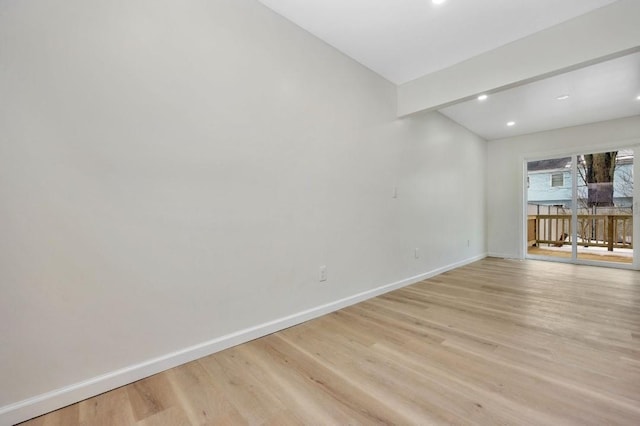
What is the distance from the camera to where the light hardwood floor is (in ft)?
4.20

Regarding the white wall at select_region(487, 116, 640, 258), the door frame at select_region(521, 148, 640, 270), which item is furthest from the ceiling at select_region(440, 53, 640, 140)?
the door frame at select_region(521, 148, 640, 270)

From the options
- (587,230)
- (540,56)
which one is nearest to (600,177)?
(587,230)

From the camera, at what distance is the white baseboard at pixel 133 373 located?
1263 mm

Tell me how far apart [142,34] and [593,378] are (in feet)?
10.2

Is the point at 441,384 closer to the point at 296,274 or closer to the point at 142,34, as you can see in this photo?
the point at 296,274

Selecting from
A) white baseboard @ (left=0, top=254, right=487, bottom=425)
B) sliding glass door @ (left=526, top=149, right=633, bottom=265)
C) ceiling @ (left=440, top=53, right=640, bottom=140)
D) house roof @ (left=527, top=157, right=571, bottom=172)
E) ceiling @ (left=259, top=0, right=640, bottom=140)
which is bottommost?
white baseboard @ (left=0, top=254, right=487, bottom=425)

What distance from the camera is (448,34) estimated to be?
2395 mm

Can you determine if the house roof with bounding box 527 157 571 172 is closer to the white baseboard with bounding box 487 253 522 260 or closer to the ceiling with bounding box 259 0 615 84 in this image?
the white baseboard with bounding box 487 253 522 260

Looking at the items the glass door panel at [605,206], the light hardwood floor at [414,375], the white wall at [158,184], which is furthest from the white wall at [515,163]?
the white wall at [158,184]

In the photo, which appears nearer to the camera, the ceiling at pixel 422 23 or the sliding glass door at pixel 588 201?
the ceiling at pixel 422 23

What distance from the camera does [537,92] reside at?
346 centimetres

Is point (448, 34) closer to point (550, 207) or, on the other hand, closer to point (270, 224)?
point (270, 224)

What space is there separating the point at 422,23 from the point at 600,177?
4717 mm

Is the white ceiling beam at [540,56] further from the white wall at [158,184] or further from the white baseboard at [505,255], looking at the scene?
the white baseboard at [505,255]
